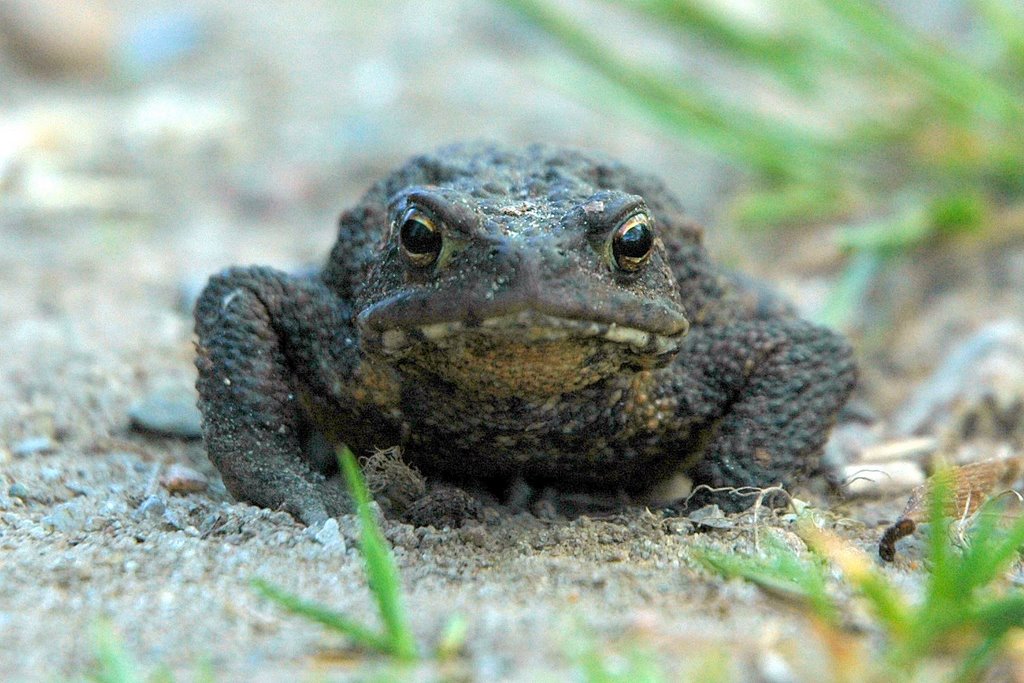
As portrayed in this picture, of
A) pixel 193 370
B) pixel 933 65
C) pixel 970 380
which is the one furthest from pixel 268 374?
pixel 933 65

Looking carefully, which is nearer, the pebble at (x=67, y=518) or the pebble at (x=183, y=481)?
the pebble at (x=67, y=518)

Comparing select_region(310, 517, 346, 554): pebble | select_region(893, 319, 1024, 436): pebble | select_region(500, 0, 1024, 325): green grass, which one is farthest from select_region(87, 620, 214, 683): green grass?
select_region(500, 0, 1024, 325): green grass

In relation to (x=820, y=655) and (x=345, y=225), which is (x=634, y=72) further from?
(x=820, y=655)

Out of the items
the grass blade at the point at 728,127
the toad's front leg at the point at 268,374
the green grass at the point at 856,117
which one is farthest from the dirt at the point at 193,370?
the grass blade at the point at 728,127

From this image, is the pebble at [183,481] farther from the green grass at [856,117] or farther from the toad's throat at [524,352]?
the green grass at [856,117]

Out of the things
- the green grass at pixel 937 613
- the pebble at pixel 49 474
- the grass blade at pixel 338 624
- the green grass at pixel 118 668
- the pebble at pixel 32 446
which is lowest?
the pebble at pixel 32 446

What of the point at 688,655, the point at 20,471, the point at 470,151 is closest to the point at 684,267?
the point at 470,151

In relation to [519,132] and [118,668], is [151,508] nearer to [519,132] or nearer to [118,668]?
[118,668]
